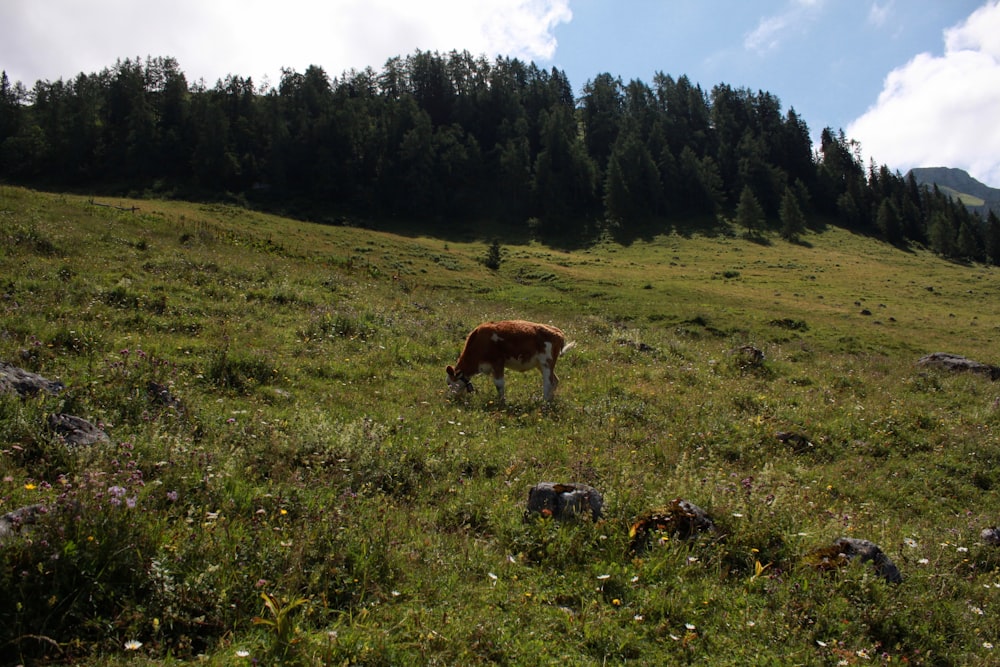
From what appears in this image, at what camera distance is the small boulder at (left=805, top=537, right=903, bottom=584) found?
5.72 meters

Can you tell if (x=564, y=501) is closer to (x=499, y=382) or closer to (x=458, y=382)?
(x=499, y=382)

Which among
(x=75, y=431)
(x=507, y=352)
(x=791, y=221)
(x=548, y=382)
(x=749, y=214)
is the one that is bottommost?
(x=548, y=382)

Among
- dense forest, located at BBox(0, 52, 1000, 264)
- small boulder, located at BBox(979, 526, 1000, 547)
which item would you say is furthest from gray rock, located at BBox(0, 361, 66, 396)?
dense forest, located at BBox(0, 52, 1000, 264)

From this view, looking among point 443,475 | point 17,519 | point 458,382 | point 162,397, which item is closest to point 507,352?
point 458,382

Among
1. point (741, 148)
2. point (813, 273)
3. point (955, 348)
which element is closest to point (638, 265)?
point (813, 273)

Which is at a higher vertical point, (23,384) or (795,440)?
(23,384)

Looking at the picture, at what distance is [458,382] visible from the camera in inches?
508

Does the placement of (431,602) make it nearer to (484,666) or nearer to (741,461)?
(484,666)

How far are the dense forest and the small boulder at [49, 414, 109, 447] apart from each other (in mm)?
83720

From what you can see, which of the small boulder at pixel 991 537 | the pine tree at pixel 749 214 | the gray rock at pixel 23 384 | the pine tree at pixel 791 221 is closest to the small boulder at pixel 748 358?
the small boulder at pixel 991 537

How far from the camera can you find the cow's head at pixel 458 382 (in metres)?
12.7

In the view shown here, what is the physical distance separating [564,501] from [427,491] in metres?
1.76

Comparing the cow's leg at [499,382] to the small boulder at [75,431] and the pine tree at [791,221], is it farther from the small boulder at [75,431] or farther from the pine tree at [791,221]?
the pine tree at [791,221]

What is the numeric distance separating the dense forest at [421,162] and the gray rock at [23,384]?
82.2 metres
